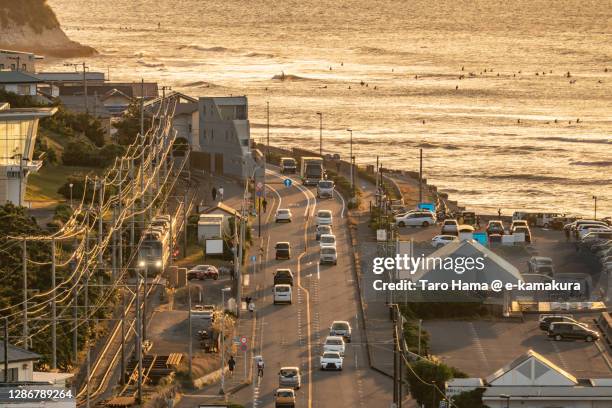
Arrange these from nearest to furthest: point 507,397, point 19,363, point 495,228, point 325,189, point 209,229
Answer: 1. point 19,363
2. point 507,397
3. point 209,229
4. point 495,228
5. point 325,189

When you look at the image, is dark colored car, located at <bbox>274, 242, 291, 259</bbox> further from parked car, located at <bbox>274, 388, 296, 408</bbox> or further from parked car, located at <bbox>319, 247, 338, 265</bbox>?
parked car, located at <bbox>274, 388, 296, 408</bbox>

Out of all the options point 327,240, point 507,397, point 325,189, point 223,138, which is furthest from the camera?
point 223,138

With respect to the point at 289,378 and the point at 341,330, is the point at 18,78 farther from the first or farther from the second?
the point at 289,378

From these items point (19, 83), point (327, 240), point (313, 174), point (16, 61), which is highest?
point (16, 61)

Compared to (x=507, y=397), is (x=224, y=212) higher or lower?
higher

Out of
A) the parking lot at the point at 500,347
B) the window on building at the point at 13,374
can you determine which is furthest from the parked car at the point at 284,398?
the window on building at the point at 13,374

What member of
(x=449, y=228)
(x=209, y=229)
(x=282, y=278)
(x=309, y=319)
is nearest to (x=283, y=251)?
(x=209, y=229)
